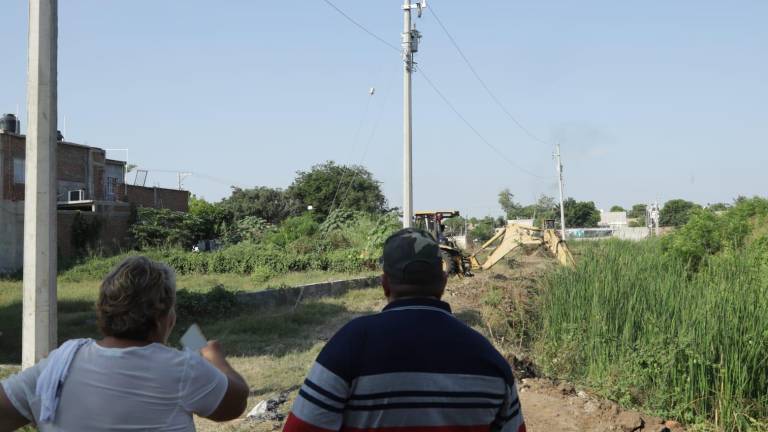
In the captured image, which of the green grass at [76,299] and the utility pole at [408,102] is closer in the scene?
the green grass at [76,299]

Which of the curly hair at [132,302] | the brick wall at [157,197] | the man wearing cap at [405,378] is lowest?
the man wearing cap at [405,378]

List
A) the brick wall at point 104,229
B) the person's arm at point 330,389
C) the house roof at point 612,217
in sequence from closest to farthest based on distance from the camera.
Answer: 1. the person's arm at point 330,389
2. the brick wall at point 104,229
3. the house roof at point 612,217

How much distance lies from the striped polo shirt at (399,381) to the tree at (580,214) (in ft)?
272

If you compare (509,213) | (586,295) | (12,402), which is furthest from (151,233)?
(509,213)

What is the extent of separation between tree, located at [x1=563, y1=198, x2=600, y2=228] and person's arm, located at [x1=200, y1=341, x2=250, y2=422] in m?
82.9

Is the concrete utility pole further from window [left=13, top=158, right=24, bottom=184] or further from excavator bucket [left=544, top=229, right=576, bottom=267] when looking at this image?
window [left=13, top=158, right=24, bottom=184]

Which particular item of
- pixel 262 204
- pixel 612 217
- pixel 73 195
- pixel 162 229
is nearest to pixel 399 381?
pixel 162 229

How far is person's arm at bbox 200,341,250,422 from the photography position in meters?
2.38

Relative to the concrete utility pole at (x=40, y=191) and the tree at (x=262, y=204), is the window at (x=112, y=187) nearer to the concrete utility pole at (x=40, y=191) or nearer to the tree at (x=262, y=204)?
the tree at (x=262, y=204)

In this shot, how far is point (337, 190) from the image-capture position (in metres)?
56.6

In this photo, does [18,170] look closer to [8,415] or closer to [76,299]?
[76,299]

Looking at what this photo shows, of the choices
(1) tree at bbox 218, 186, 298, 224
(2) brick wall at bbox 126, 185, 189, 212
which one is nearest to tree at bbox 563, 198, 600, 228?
(1) tree at bbox 218, 186, 298, 224

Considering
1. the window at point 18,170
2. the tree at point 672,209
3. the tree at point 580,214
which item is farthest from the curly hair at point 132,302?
the tree at point 580,214

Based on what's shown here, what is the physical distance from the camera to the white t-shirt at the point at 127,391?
2246mm
